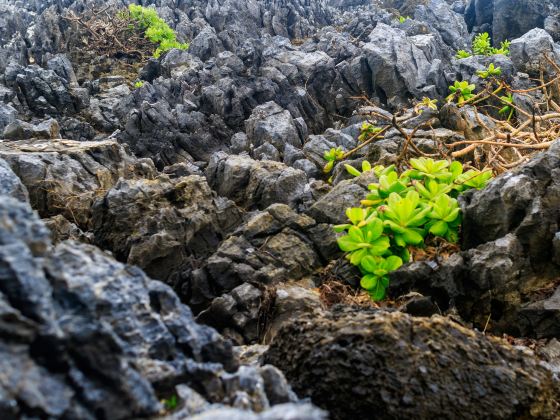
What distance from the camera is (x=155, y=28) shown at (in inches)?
882

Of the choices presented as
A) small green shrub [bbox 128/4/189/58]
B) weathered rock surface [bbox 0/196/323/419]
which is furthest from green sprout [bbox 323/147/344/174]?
small green shrub [bbox 128/4/189/58]

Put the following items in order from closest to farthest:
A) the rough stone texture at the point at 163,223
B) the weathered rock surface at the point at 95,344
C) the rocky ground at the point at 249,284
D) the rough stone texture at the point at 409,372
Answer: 1. the weathered rock surface at the point at 95,344
2. the rocky ground at the point at 249,284
3. the rough stone texture at the point at 409,372
4. the rough stone texture at the point at 163,223

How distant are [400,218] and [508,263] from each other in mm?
1007

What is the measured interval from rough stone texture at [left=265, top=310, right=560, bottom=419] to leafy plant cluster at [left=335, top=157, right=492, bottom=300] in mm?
1653

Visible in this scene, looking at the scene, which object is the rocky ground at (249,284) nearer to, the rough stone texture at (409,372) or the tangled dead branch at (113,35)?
the rough stone texture at (409,372)

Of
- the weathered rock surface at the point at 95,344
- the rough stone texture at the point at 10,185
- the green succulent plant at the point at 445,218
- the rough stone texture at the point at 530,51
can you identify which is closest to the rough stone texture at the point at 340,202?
the green succulent plant at the point at 445,218

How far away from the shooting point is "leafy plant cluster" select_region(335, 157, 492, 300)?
479cm

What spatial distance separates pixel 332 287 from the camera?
5031mm

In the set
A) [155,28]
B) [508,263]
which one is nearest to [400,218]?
[508,263]

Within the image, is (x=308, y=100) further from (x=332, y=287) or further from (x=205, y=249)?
(x=332, y=287)

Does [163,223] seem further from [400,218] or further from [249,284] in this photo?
→ [400,218]

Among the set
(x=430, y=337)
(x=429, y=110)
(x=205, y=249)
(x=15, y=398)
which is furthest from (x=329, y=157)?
(x=15, y=398)

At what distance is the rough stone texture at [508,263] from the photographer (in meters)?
4.36

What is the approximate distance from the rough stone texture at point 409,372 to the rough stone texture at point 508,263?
4.08 ft
